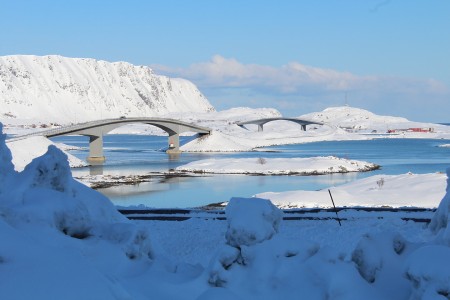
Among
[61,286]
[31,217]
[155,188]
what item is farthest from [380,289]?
[155,188]

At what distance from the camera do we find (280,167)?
220ft

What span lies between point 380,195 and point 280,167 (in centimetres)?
2925

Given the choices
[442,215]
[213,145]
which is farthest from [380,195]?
[213,145]

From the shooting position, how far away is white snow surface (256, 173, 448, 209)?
3522 centimetres

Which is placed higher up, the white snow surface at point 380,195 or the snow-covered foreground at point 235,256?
the snow-covered foreground at point 235,256

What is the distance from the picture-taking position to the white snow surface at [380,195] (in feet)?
116

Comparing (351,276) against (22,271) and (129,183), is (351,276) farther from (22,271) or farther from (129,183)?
(129,183)

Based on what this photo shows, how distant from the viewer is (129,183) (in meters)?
54.1

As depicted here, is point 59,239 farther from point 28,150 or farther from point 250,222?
point 28,150

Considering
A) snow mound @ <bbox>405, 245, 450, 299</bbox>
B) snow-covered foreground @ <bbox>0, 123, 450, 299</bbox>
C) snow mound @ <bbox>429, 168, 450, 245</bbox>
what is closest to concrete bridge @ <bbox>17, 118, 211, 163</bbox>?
snow mound @ <bbox>429, 168, 450, 245</bbox>

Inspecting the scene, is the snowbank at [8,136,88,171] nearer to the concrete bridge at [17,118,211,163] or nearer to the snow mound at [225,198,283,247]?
the concrete bridge at [17,118,211,163]

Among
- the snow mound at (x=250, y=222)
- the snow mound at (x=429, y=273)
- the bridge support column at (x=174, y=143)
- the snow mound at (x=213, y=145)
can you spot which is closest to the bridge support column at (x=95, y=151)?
the bridge support column at (x=174, y=143)

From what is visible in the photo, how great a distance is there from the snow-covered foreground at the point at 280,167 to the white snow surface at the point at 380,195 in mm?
22319

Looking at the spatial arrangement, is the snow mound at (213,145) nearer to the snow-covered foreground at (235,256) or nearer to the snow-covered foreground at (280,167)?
the snow-covered foreground at (280,167)
